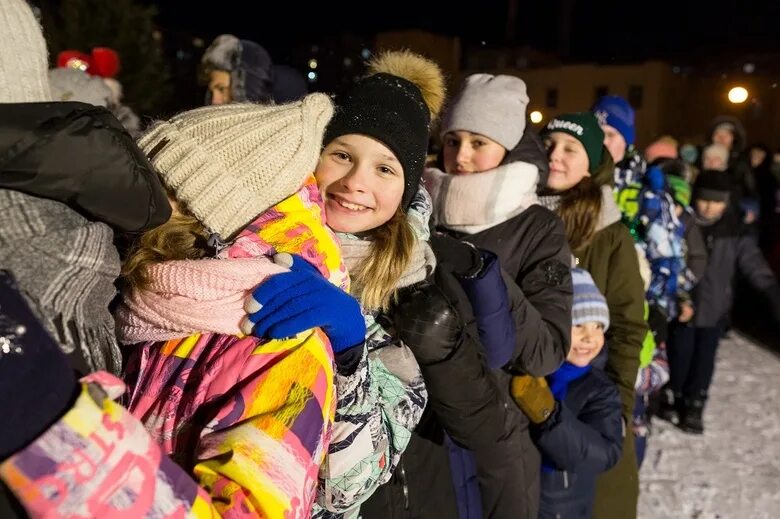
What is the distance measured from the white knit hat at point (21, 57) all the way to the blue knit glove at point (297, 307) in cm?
46

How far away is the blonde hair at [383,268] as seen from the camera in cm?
155

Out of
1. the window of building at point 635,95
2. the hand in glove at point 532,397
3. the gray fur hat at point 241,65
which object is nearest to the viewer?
the hand in glove at point 532,397

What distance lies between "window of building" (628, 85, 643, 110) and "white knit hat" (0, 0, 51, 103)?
29.0m

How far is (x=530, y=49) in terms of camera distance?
99.3ft

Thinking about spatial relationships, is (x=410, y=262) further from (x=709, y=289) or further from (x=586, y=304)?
(x=709, y=289)

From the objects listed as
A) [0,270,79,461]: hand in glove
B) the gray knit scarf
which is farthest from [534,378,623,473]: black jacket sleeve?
[0,270,79,461]: hand in glove

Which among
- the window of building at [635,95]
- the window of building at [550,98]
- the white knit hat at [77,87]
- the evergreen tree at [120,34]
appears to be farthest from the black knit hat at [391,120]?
the window of building at [635,95]

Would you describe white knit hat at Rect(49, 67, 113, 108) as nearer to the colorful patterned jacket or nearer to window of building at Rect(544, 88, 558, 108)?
the colorful patterned jacket

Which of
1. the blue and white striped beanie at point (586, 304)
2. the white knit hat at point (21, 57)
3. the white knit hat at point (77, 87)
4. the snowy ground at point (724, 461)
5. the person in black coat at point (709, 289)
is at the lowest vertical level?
the snowy ground at point (724, 461)

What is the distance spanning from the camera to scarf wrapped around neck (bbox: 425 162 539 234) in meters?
2.30

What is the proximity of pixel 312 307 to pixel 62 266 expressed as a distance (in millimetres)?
418

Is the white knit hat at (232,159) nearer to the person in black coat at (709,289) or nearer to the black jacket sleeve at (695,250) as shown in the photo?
the black jacket sleeve at (695,250)

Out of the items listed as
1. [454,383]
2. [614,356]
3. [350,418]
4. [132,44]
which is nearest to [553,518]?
[614,356]

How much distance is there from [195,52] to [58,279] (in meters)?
27.2
